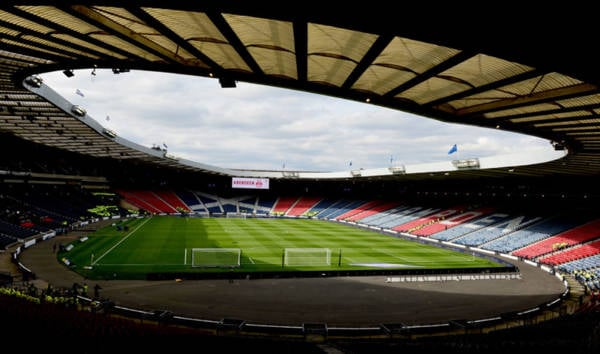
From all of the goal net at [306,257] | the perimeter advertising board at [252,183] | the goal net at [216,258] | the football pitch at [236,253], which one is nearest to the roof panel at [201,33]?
the football pitch at [236,253]

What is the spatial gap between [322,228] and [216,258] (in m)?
30.7

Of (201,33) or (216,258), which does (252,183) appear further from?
(201,33)

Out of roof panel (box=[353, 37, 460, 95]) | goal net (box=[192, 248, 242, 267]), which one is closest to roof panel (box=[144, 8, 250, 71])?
roof panel (box=[353, 37, 460, 95])

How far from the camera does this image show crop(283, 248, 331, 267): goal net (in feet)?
113

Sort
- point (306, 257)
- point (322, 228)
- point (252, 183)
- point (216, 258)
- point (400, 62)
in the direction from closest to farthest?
point (400, 62)
point (216, 258)
point (306, 257)
point (322, 228)
point (252, 183)

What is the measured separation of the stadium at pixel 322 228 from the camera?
767 centimetres

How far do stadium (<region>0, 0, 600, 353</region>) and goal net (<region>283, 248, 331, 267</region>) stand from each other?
347mm

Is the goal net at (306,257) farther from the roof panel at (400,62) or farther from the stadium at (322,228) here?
the roof panel at (400,62)

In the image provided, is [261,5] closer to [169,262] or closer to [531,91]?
[531,91]

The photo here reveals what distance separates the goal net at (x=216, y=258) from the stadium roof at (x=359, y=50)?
19.4 metres

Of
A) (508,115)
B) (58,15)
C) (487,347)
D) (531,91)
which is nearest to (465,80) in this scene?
(531,91)

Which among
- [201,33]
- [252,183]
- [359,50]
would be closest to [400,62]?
[359,50]

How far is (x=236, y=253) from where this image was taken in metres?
37.6

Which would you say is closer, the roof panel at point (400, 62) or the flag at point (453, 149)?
the roof panel at point (400, 62)
